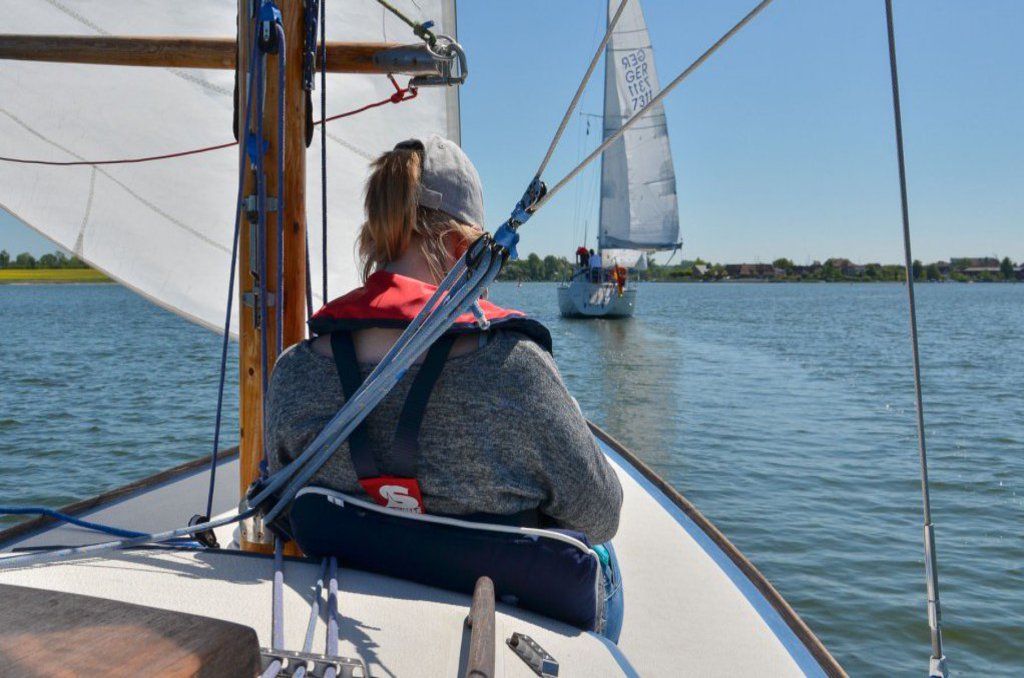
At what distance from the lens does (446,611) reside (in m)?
1.47

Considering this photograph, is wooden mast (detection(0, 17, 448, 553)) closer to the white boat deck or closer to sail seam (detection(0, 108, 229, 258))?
the white boat deck

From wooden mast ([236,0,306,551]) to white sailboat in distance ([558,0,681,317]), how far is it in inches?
1153

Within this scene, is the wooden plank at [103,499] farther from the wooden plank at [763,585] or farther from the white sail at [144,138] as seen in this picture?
the wooden plank at [763,585]

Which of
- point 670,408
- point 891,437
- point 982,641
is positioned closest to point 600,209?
point 670,408

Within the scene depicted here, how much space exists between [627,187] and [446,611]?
3254cm

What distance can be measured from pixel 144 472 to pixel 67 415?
3.62 meters

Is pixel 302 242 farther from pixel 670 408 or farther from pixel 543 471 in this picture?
pixel 670 408

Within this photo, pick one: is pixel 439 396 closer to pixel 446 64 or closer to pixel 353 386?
pixel 353 386

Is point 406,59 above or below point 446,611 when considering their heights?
above

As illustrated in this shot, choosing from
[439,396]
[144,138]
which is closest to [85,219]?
[144,138]

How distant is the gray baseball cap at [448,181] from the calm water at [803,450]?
387 cm

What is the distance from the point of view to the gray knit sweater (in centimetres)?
149

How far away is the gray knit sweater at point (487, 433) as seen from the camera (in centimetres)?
149

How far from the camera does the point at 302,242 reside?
2.21 metres
